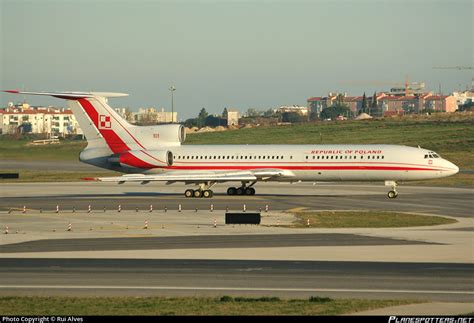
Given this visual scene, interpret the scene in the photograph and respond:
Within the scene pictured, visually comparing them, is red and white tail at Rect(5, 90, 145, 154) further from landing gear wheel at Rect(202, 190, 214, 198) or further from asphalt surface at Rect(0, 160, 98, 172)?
asphalt surface at Rect(0, 160, 98, 172)

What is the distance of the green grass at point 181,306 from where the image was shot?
23016mm

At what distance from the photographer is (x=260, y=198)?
6316 cm

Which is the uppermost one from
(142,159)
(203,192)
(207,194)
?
(142,159)

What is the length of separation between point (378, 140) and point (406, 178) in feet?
232

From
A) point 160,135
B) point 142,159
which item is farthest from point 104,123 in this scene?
point 160,135

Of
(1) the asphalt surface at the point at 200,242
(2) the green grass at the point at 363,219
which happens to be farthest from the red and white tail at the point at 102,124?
(1) the asphalt surface at the point at 200,242

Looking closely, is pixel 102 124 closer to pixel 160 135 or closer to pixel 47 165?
pixel 160 135

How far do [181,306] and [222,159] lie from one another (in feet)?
139

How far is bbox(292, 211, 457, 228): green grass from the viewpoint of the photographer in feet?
149

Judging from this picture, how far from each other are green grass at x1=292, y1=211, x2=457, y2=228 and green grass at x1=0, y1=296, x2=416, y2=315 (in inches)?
810

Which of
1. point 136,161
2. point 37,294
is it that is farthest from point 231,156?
point 37,294

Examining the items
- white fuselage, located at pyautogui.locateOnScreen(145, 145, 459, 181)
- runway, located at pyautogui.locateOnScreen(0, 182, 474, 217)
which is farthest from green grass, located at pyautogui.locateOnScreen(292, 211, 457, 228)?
white fuselage, located at pyautogui.locateOnScreen(145, 145, 459, 181)

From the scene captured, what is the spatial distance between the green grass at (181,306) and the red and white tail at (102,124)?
41.6 m

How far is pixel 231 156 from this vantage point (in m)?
66.0
